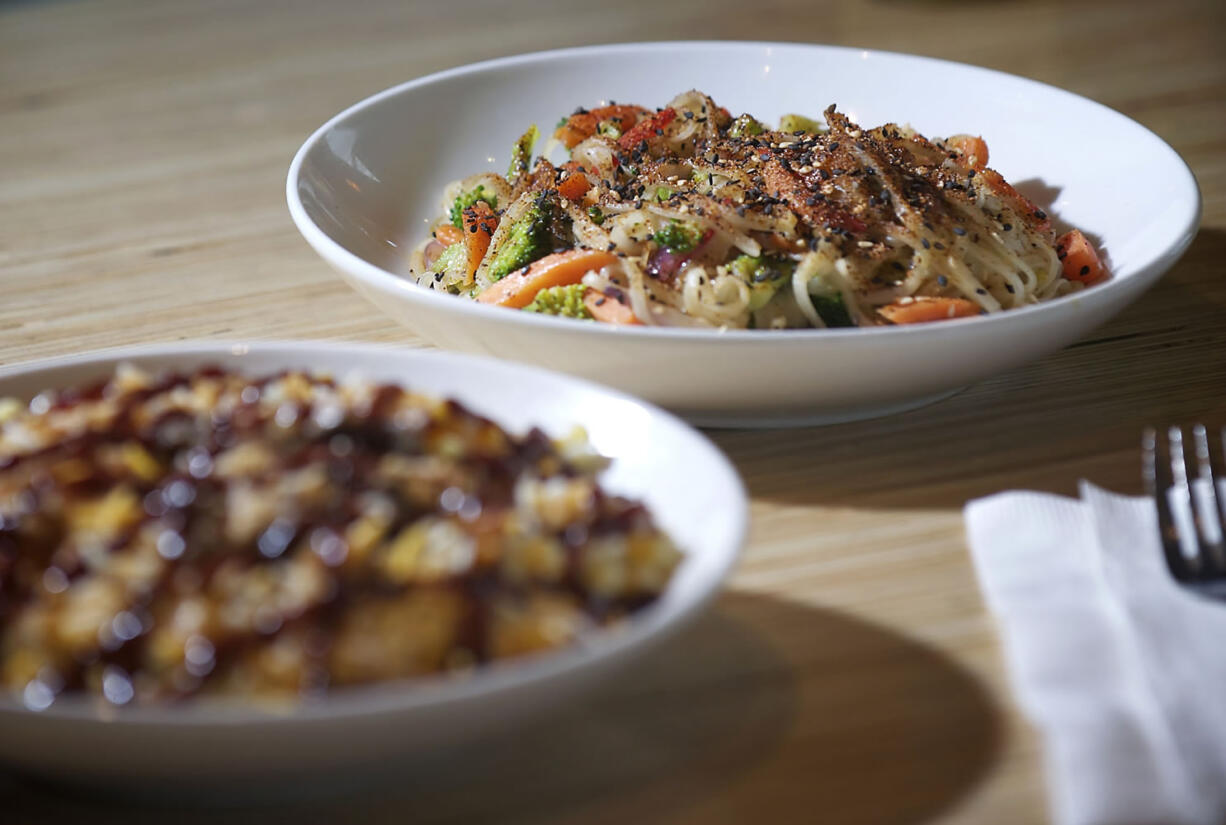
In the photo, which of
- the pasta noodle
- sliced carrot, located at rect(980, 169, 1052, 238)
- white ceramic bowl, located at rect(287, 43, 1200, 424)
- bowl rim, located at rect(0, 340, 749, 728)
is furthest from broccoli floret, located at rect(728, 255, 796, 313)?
bowl rim, located at rect(0, 340, 749, 728)

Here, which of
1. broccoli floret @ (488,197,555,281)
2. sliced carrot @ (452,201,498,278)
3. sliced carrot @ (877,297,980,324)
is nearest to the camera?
sliced carrot @ (877,297,980,324)

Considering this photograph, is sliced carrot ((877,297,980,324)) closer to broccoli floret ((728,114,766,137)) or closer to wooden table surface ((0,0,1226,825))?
wooden table surface ((0,0,1226,825))

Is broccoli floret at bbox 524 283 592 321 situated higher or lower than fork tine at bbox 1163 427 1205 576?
lower

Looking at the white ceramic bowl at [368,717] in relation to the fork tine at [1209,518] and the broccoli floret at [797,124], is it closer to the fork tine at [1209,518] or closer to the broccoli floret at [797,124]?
the fork tine at [1209,518]

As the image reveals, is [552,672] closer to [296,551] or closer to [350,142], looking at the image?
[296,551]

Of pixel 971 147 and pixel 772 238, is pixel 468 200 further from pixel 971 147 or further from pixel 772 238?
pixel 971 147

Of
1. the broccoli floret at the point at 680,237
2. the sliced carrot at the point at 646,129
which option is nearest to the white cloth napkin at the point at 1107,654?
the broccoli floret at the point at 680,237

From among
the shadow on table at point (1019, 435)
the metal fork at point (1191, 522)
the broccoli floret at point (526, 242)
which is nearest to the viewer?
the metal fork at point (1191, 522)
